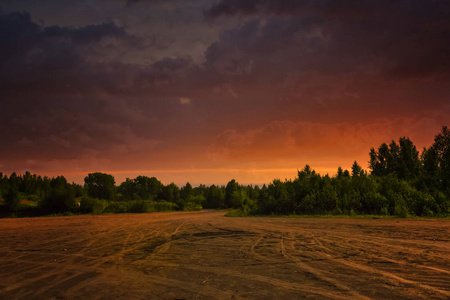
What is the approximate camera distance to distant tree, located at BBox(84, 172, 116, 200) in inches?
3351

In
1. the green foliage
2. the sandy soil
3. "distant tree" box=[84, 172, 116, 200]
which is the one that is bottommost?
the sandy soil

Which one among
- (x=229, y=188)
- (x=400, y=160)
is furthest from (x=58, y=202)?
(x=229, y=188)

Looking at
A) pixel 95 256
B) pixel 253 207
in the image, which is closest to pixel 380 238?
pixel 95 256

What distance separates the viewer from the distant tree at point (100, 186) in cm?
8512

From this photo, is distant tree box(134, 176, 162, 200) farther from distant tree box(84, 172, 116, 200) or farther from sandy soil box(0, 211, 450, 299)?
sandy soil box(0, 211, 450, 299)

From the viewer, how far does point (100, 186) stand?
85.9m

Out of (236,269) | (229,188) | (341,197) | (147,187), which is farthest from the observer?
(229,188)

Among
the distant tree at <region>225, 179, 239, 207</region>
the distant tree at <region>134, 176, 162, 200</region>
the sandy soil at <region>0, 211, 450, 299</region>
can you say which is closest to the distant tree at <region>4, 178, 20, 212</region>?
the sandy soil at <region>0, 211, 450, 299</region>

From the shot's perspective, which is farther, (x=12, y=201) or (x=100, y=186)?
(x=100, y=186)

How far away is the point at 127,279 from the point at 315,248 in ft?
19.5

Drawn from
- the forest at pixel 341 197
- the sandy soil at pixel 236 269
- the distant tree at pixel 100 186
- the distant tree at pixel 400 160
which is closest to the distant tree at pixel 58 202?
the forest at pixel 341 197

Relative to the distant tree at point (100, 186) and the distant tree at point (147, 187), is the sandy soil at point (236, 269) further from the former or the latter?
the distant tree at point (147, 187)

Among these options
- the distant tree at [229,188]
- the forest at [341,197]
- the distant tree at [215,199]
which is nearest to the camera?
the forest at [341,197]

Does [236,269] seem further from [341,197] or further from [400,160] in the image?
[400,160]
